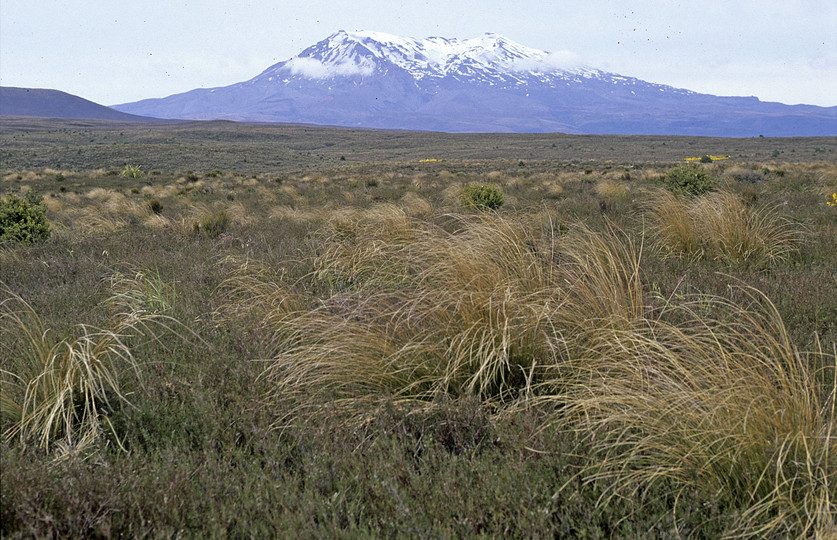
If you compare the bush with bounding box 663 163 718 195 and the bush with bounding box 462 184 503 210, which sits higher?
the bush with bounding box 663 163 718 195

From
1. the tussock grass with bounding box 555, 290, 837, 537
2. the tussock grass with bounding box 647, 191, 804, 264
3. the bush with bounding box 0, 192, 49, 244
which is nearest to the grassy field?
the tussock grass with bounding box 555, 290, 837, 537

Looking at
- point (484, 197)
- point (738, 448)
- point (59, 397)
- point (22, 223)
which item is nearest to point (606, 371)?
point (738, 448)

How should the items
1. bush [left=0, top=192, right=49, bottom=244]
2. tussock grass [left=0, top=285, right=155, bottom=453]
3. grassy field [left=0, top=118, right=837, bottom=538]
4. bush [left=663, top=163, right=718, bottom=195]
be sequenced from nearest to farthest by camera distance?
1. grassy field [left=0, top=118, right=837, bottom=538]
2. tussock grass [left=0, top=285, right=155, bottom=453]
3. bush [left=0, top=192, right=49, bottom=244]
4. bush [left=663, top=163, right=718, bottom=195]

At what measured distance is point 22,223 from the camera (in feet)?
25.1

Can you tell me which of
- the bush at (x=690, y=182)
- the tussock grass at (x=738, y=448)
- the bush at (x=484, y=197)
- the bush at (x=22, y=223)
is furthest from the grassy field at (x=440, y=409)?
the bush at (x=690, y=182)

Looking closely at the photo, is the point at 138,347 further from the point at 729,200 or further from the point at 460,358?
the point at 729,200

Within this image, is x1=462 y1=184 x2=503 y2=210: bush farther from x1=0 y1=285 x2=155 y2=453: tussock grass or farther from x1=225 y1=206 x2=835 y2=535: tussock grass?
x1=0 y1=285 x2=155 y2=453: tussock grass

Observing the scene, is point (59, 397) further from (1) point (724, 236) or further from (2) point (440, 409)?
(1) point (724, 236)

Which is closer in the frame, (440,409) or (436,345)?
(440,409)

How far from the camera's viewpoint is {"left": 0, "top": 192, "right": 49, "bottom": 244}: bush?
7465 millimetres

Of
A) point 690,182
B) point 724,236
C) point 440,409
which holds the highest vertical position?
point 690,182

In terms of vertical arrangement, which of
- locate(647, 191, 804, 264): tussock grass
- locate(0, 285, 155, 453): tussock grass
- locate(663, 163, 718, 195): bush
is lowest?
locate(0, 285, 155, 453): tussock grass

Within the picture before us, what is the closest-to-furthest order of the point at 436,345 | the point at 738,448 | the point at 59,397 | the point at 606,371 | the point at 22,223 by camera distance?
A: the point at 738,448, the point at 59,397, the point at 606,371, the point at 436,345, the point at 22,223

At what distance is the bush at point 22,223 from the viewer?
294 inches
